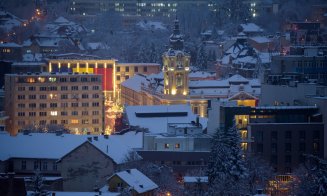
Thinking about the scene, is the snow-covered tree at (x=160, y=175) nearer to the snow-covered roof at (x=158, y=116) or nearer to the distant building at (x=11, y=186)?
the distant building at (x=11, y=186)

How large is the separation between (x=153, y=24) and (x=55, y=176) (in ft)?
410

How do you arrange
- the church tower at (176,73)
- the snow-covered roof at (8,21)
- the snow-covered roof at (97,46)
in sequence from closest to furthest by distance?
the church tower at (176,73) → the snow-covered roof at (97,46) → the snow-covered roof at (8,21)

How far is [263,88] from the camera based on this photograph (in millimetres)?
81125

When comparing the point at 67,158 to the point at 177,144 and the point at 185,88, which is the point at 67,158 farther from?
the point at 185,88

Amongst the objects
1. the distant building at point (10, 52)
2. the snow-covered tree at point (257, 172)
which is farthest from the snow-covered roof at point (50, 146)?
the distant building at point (10, 52)

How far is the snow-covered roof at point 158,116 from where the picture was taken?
273 ft

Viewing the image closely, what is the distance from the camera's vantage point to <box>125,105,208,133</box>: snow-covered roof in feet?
273

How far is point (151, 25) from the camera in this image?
7461 inches

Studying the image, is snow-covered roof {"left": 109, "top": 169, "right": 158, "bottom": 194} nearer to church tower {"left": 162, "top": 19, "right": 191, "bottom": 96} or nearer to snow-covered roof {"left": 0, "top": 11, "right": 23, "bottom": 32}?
church tower {"left": 162, "top": 19, "right": 191, "bottom": 96}

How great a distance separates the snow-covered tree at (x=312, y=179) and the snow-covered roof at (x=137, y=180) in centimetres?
625

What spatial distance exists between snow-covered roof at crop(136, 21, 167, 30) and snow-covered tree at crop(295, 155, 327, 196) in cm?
12065

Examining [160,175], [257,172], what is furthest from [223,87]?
[257,172]

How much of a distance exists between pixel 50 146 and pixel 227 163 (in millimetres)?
9432

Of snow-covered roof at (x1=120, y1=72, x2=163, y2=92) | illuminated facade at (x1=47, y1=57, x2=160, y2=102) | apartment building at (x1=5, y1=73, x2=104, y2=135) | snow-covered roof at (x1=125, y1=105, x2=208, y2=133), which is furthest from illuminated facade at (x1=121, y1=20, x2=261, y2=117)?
snow-covered roof at (x1=125, y1=105, x2=208, y2=133)
